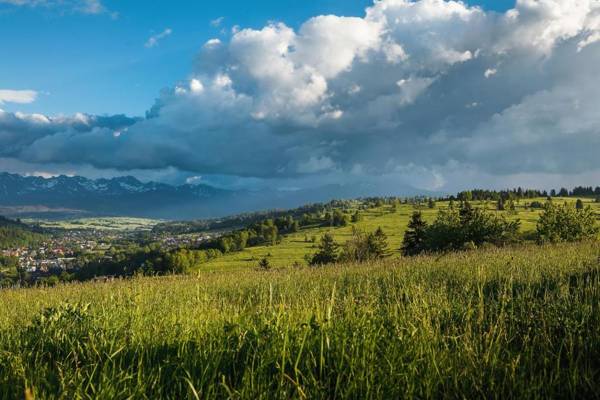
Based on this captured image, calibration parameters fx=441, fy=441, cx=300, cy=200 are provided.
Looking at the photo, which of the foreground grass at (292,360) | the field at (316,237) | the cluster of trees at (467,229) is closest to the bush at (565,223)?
the cluster of trees at (467,229)

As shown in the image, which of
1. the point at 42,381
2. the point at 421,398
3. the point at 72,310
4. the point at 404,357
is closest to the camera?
the point at 421,398

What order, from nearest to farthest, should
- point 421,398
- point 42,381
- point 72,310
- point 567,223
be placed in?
point 421,398 → point 42,381 → point 72,310 → point 567,223

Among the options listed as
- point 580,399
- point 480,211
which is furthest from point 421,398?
point 480,211

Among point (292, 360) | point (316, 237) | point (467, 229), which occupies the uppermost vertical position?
point (292, 360)

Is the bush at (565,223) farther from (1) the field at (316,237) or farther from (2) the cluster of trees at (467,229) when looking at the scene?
(1) the field at (316,237)

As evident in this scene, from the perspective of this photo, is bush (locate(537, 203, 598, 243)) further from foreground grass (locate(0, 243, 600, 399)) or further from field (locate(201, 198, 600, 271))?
foreground grass (locate(0, 243, 600, 399))

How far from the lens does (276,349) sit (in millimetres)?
4375

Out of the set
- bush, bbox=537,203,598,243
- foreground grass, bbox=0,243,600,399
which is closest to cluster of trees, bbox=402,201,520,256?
bush, bbox=537,203,598,243

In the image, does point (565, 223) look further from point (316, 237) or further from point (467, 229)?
point (316, 237)

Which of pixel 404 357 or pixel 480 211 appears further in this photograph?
pixel 480 211

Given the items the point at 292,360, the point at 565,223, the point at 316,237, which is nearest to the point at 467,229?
the point at 565,223

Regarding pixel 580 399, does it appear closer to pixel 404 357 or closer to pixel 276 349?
pixel 404 357

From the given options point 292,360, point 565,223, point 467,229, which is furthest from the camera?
point 565,223

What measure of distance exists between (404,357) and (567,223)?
6742cm
